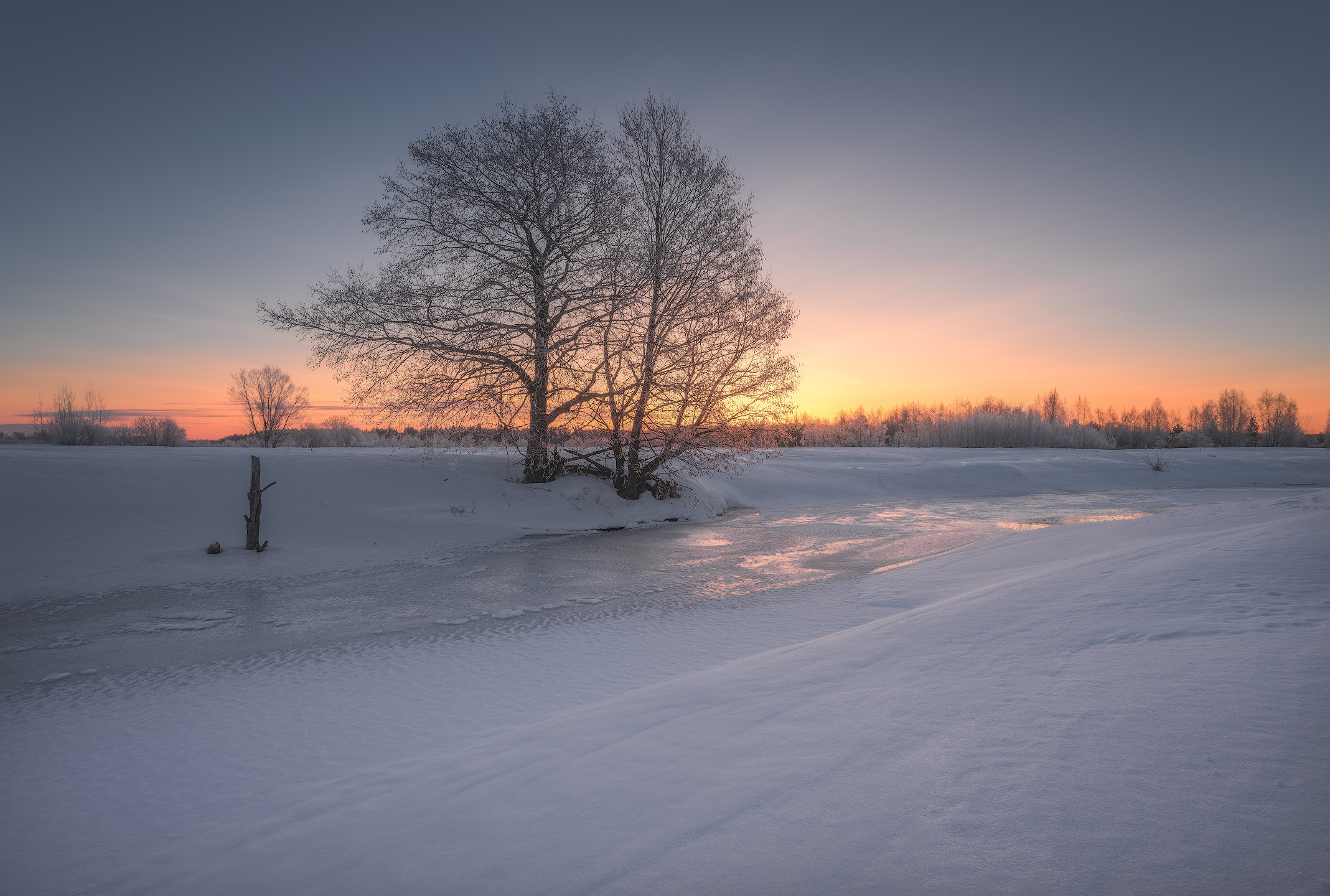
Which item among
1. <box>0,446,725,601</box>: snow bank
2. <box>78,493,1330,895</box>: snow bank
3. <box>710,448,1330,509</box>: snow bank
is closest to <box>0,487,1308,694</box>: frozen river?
<box>0,446,725,601</box>: snow bank

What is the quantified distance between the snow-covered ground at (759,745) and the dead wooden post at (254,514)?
1.92m

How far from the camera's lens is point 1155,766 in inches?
61.7

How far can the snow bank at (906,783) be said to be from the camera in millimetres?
1360

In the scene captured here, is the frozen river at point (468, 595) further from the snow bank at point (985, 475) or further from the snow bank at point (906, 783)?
the snow bank at point (985, 475)

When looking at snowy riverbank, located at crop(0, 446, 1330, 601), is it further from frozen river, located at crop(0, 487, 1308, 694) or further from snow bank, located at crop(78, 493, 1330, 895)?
snow bank, located at crop(78, 493, 1330, 895)

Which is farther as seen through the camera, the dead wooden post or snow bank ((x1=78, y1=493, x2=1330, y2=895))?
the dead wooden post

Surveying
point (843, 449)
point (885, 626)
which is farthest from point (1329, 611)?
point (843, 449)

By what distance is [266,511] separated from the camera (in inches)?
368

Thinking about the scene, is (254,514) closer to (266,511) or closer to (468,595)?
(266,511)

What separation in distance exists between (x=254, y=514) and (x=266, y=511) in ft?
4.50

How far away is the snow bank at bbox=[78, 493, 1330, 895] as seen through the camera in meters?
1.36

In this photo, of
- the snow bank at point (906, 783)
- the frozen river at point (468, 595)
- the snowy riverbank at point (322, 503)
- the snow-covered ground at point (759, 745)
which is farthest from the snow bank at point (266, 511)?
the snow bank at point (906, 783)

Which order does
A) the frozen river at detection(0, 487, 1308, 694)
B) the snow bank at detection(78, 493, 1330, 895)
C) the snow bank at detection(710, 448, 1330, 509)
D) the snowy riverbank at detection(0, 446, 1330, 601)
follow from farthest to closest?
the snow bank at detection(710, 448, 1330, 509) < the snowy riverbank at detection(0, 446, 1330, 601) < the frozen river at detection(0, 487, 1308, 694) < the snow bank at detection(78, 493, 1330, 895)

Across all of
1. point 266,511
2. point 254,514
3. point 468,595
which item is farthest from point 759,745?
point 266,511
